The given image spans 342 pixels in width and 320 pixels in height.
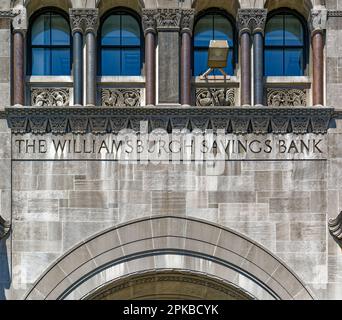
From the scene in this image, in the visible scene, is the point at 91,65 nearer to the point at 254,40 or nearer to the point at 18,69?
the point at 18,69

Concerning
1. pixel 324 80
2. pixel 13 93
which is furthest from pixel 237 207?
pixel 13 93

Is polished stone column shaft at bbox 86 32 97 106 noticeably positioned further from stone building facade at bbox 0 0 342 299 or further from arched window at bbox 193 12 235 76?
arched window at bbox 193 12 235 76

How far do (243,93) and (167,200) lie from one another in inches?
114

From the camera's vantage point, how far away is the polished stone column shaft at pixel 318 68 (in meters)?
32.8

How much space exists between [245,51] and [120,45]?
9.26ft

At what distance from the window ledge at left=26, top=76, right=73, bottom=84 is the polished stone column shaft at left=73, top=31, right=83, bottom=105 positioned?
0.34 meters

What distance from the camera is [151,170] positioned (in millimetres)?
32344

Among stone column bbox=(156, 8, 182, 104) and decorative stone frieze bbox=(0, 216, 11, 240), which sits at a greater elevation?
stone column bbox=(156, 8, 182, 104)

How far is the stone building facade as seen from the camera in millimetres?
31844

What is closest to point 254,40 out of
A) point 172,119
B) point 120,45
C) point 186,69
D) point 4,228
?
point 186,69

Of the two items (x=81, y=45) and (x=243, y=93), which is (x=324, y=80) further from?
(x=81, y=45)

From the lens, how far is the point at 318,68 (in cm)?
3284

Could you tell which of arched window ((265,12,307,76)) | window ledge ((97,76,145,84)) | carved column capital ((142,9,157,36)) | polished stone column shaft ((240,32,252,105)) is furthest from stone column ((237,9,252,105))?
window ledge ((97,76,145,84))

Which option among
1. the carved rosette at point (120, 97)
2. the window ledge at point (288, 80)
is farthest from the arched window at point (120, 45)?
the window ledge at point (288, 80)
